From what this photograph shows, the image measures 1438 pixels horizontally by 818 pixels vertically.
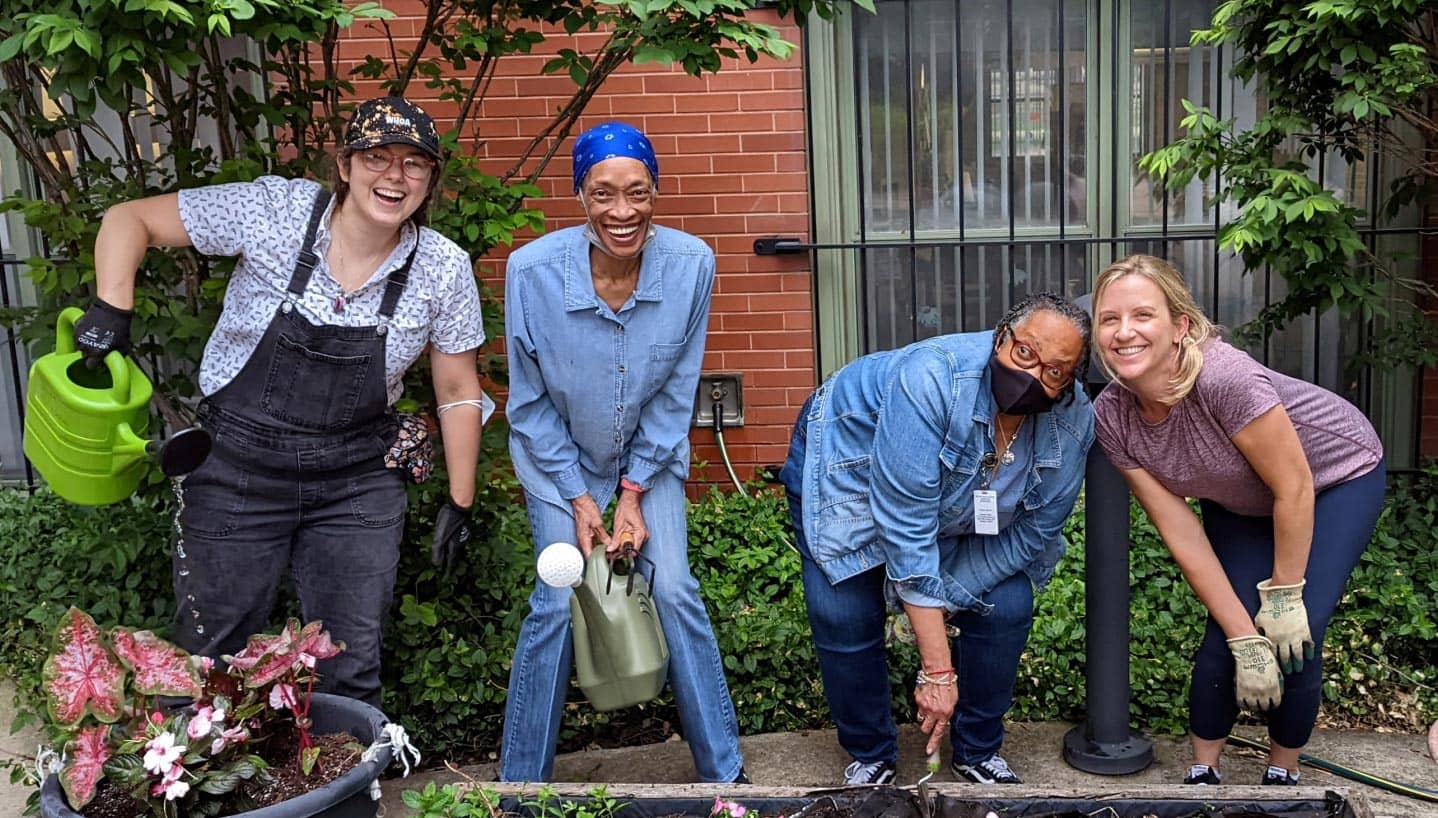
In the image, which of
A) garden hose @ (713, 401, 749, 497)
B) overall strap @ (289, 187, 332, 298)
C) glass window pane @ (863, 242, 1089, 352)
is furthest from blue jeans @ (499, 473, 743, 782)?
glass window pane @ (863, 242, 1089, 352)

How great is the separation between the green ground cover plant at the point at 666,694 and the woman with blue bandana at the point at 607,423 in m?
0.68

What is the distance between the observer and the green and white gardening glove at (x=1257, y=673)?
127 inches

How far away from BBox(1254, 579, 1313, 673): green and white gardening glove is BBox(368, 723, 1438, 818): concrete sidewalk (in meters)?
0.64

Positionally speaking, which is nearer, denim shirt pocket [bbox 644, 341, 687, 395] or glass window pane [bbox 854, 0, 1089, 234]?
denim shirt pocket [bbox 644, 341, 687, 395]

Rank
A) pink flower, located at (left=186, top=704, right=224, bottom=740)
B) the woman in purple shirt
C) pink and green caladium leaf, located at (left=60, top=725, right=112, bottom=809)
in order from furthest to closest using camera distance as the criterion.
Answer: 1. the woman in purple shirt
2. pink flower, located at (left=186, top=704, right=224, bottom=740)
3. pink and green caladium leaf, located at (left=60, top=725, right=112, bottom=809)

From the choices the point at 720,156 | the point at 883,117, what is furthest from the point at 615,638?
the point at 883,117

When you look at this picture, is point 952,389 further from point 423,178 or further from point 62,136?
point 62,136

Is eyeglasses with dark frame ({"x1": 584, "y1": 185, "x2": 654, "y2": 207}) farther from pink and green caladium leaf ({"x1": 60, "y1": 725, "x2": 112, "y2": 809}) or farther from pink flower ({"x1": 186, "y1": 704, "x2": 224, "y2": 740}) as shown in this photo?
pink and green caladium leaf ({"x1": 60, "y1": 725, "x2": 112, "y2": 809})

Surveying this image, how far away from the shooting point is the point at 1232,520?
340 cm

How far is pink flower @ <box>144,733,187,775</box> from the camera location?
2.39 meters

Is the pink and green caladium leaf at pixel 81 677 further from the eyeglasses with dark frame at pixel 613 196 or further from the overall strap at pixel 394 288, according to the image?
the eyeglasses with dark frame at pixel 613 196

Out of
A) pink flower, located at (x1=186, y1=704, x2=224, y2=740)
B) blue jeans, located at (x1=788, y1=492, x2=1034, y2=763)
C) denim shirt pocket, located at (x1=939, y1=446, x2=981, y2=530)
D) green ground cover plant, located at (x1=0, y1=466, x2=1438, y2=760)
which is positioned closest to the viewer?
pink flower, located at (x1=186, y1=704, x2=224, y2=740)

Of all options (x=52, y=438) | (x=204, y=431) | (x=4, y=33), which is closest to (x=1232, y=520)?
(x=204, y=431)

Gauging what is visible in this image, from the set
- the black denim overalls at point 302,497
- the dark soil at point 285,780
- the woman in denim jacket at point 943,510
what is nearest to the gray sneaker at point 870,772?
the woman in denim jacket at point 943,510
